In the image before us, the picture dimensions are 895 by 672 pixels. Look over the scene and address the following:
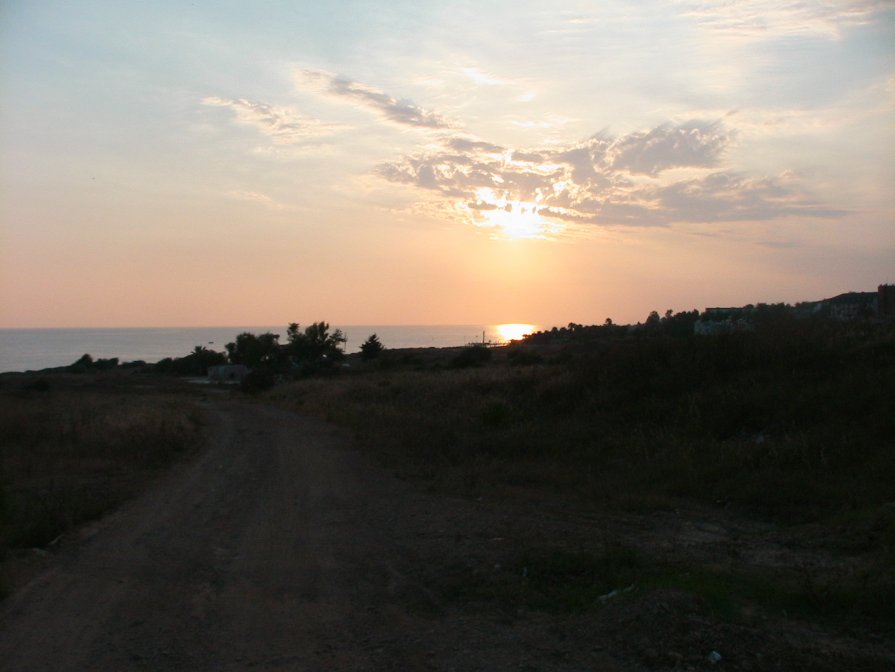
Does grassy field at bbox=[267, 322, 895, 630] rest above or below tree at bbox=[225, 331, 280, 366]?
below

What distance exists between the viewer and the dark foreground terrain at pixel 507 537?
5.73 m

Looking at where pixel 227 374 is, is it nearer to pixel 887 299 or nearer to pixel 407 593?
pixel 887 299

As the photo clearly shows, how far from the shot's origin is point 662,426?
55.5 ft

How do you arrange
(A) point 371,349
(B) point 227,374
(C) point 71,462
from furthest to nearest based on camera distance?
(A) point 371,349 → (B) point 227,374 → (C) point 71,462

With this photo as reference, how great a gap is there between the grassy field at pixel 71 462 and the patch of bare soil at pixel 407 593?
0.56 metres

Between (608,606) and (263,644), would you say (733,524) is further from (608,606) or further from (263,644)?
(263,644)

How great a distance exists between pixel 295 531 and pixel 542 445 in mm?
7835

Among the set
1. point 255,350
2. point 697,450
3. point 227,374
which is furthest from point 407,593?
point 255,350

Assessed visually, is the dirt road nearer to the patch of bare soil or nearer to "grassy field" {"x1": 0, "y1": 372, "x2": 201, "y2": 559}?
the patch of bare soil

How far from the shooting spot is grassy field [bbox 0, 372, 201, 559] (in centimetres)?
1008

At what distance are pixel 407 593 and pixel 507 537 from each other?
7.06 ft

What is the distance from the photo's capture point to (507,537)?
907 cm

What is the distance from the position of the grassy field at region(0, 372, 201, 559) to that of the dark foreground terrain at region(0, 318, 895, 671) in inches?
3.7

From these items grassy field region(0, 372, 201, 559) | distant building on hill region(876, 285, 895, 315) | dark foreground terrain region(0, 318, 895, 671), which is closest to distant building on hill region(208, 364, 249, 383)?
grassy field region(0, 372, 201, 559)
